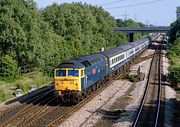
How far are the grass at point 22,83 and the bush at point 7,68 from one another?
0.90 meters

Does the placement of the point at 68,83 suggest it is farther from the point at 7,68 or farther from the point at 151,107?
the point at 7,68

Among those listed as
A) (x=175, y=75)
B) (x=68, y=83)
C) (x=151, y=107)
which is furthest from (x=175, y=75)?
(x=68, y=83)

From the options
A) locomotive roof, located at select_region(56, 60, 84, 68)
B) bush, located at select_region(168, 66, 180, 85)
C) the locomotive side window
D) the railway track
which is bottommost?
the railway track

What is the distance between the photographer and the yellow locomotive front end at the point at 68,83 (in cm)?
2508

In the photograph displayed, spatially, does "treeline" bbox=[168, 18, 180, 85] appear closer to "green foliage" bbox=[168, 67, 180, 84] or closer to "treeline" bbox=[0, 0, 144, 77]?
"green foliage" bbox=[168, 67, 180, 84]

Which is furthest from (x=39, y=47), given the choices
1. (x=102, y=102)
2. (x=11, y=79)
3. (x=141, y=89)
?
(x=102, y=102)

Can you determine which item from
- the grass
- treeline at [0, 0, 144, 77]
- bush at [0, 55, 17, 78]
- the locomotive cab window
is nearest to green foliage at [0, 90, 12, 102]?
the grass

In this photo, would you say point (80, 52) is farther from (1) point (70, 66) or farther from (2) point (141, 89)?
(1) point (70, 66)

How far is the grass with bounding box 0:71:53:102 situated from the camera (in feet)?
95.7

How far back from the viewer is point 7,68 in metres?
36.3

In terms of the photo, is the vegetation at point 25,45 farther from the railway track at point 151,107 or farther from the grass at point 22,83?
the railway track at point 151,107

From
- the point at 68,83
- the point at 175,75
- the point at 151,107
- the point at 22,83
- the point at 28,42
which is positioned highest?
the point at 28,42

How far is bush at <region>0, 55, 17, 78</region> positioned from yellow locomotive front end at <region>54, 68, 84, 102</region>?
12.2 metres

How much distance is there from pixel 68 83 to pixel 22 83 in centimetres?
996
